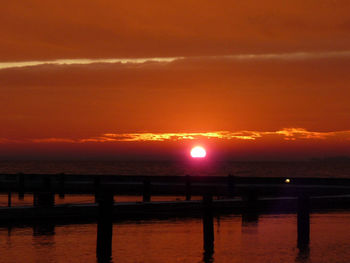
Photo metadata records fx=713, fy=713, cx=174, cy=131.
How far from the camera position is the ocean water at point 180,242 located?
3203 centimetres

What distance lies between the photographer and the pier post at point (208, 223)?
109ft

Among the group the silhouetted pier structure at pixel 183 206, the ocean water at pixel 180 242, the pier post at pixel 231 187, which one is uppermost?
the pier post at pixel 231 187

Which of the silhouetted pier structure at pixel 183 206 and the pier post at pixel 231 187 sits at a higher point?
the pier post at pixel 231 187

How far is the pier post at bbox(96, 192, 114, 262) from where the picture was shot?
99.6ft

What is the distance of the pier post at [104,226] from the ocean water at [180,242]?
1.52ft

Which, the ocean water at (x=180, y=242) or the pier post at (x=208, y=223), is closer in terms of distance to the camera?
the ocean water at (x=180, y=242)

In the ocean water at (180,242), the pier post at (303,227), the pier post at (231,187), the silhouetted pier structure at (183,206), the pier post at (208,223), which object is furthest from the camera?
the pier post at (231,187)

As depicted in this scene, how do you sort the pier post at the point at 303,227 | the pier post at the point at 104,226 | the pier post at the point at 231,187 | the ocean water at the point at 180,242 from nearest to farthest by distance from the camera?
the pier post at the point at 104,226 < the ocean water at the point at 180,242 < the pier post at the point at 303,227 < the pier post at the point at 231,187

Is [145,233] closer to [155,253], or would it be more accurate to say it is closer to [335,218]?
[155,253]

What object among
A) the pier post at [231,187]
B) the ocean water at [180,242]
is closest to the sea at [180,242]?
the ocean water at [180,242]

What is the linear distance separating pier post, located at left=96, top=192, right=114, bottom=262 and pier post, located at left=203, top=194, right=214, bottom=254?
4824 millimetres

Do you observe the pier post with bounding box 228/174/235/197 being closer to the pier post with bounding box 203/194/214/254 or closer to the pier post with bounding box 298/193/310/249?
the pier post with bounding box 298/193/310/249

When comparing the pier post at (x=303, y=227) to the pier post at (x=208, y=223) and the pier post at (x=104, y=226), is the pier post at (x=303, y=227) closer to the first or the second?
the pier post at (x=208, y=223)

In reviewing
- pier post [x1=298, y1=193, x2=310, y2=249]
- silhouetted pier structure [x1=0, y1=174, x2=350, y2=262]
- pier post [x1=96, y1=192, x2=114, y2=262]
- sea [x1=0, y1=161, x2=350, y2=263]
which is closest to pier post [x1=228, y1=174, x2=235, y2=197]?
silhouetted pier structure [x1=0, y1=174, x2=350, y2=262]
